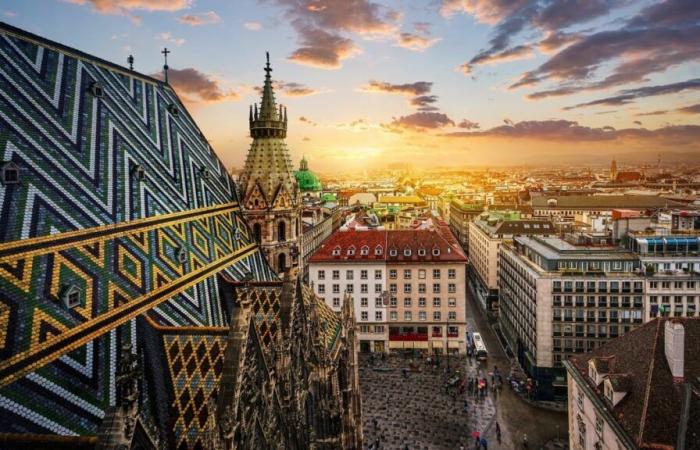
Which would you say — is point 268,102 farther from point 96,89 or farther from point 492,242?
point 492,242

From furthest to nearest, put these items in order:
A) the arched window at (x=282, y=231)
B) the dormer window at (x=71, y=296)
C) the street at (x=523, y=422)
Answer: the street at (x=523, y=422) < the arched window at (x=282, y=231) < the dormer window at (x=71, y=296)

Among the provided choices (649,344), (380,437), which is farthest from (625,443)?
(380,437)

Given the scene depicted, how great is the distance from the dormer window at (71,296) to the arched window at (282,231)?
24212 mm

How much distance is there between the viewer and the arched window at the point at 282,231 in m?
40.8

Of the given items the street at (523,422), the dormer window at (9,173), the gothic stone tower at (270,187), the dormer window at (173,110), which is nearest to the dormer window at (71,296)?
the dormer window at (9,173)

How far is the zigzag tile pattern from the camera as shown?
47.0ft

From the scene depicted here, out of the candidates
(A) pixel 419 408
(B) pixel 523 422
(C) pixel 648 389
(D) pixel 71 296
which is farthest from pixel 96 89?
(B) pixel 523 422

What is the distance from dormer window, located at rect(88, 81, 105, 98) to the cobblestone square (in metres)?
35.5

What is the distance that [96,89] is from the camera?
2336 cm

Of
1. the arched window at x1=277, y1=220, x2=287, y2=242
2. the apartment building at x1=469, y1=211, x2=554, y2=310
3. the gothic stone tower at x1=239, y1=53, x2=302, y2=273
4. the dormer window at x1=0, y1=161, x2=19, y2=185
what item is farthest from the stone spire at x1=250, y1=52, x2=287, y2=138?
the apartment building at x1=469, y1=211, x2=554, y2=310

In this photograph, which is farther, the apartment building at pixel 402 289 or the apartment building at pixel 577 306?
the apartment building at pixel 402 289

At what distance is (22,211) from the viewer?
16281 millimetres

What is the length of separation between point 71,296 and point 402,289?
54.5 m

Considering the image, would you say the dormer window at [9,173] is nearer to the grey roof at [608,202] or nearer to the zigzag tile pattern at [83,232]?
the zigzag tile pattern at [83,232]
